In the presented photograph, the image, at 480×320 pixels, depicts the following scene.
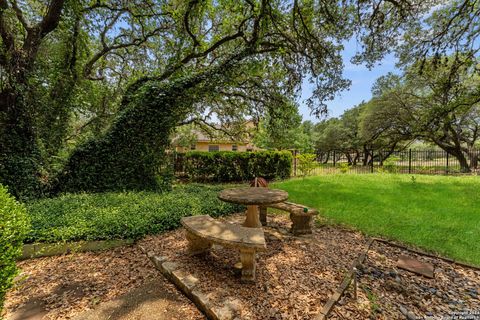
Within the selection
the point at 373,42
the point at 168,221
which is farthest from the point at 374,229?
the point at 373,42

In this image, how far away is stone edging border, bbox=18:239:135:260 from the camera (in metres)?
3.21

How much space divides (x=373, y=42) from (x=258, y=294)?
6836 mm

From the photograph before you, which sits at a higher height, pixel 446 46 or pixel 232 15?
pixel 232 15

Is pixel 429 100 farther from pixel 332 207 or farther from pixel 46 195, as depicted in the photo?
pixel 46 195

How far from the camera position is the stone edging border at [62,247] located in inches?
127

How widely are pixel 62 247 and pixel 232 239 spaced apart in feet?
9.37

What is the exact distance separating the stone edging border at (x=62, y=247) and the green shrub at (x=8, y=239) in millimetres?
1364

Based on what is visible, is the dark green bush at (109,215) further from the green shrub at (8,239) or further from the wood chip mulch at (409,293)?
the wood chip mulch at (409,293)

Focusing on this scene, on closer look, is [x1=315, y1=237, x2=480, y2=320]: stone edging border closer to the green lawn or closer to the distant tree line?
the green lawn

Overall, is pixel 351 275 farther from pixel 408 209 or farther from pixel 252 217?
pixel 408 209

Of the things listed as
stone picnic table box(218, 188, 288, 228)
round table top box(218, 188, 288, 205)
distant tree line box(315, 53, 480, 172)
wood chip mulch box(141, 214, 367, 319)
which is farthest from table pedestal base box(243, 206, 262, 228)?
distant tree line box(315, 53, 480, 172)

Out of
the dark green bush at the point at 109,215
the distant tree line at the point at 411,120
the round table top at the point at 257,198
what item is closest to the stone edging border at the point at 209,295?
the dark green bush at the point at 109,215

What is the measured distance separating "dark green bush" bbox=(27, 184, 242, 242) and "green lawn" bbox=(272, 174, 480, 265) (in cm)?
284

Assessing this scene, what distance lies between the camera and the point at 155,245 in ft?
11.5
